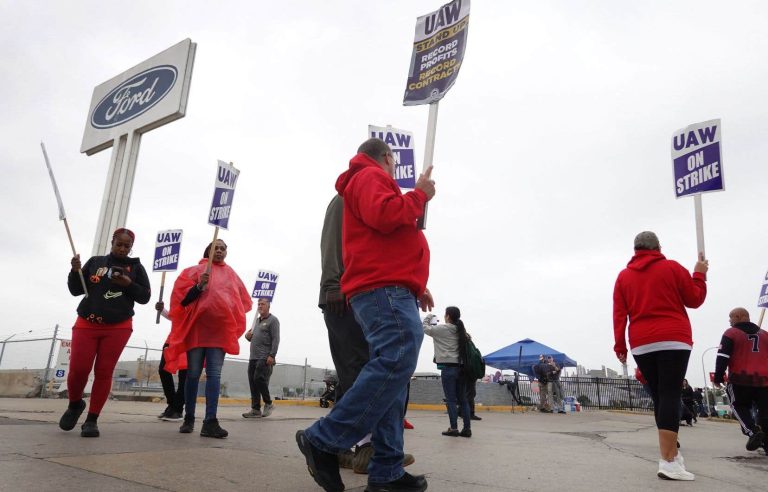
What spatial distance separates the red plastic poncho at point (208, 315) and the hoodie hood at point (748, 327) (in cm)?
559

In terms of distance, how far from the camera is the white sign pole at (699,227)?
176 inches

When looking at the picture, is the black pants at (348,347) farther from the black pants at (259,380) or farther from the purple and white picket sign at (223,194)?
the black pants at (259,380)

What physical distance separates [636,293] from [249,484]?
3.07 meters

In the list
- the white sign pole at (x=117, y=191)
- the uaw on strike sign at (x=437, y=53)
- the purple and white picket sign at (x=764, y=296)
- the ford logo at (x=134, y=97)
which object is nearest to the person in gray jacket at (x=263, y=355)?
the white sign pole at (x=117, y=191)

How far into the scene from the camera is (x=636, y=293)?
4133 millimetres

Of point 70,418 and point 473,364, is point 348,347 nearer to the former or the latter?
point 70,418

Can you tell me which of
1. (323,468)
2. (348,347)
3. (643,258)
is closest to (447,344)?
(643,258)

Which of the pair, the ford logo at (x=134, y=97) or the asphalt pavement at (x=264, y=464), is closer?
the asphalt pavement at (x=264, y=464)

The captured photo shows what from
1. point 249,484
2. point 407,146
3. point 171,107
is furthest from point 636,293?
point 171,107

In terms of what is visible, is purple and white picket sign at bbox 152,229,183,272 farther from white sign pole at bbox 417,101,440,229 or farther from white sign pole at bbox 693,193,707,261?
white sign pole at bbox 693,193,707,261

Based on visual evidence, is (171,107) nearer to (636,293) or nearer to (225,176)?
(225,176)

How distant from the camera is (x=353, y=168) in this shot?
2900mm

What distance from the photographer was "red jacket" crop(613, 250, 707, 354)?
3.91 metres

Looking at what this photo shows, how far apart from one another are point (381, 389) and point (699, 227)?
3785mm
